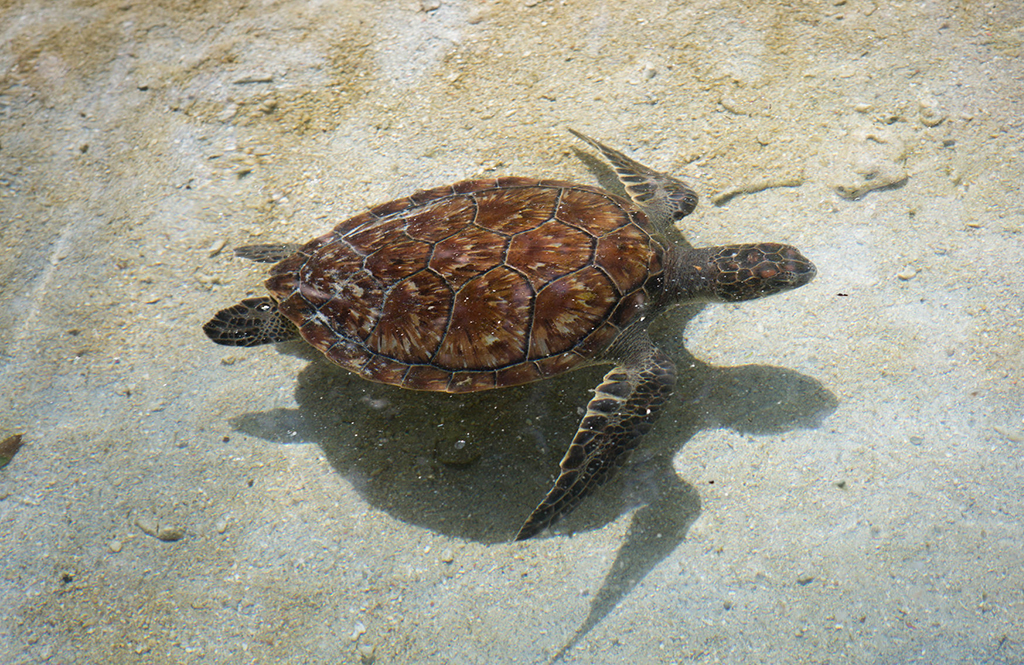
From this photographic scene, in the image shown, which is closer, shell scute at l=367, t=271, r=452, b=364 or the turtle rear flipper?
shell scute at l=367, t=271, r=452, b=364

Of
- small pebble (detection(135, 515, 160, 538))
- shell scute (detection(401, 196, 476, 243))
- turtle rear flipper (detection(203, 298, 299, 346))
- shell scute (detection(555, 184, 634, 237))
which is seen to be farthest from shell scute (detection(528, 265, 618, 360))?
small pebble (detection(135, 515, 160, 538))

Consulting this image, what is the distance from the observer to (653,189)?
3.51 m

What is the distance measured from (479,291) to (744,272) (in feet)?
4.08

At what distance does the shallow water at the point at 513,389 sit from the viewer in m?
2.55

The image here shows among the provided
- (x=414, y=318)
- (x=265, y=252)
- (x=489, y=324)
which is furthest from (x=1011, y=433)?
(x=265, y=252)

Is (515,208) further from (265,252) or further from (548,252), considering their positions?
(265,252)

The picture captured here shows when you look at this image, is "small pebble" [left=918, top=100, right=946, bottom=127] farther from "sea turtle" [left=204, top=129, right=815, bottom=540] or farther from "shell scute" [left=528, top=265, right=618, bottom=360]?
"shell scute" [left=528, top=265, right=618, bottom=360]

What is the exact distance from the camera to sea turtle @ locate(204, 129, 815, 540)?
2.80m

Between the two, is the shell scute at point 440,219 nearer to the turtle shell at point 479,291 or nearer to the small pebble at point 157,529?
the turtle shell at point 479,291

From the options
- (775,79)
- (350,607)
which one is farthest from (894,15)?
(350,607)

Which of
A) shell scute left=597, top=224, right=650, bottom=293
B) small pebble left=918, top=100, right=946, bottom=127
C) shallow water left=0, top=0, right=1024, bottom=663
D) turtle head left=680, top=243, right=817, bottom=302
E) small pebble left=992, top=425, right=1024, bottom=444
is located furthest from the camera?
small pebble left=918, top=100, right=946, bottom=127

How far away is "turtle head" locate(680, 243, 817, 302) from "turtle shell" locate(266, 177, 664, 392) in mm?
204

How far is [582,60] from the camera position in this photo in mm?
4297

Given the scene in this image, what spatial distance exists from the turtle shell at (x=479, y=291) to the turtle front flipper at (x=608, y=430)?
7.4 inches
